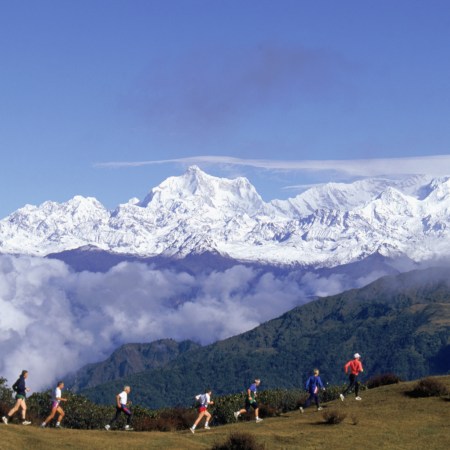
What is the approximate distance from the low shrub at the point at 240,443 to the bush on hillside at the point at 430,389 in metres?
21.7

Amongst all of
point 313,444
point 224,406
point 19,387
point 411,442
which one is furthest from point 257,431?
point 224,406

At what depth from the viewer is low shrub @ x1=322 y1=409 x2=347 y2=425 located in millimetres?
55531

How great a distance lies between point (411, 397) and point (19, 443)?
32007 mm

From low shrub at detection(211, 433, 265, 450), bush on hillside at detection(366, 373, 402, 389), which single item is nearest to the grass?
low shrub at detection(211, 433, 265, 450)

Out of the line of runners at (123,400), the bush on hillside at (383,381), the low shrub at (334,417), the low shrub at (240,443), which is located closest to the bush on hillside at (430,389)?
the line of runners at (123,400)

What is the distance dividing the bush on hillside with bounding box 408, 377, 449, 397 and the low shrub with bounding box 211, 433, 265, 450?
21.7 m

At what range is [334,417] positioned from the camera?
55.6 meters

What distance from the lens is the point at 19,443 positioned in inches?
1801

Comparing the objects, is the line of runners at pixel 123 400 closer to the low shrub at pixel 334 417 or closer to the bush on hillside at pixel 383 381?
the low shrub at pixel 334 417

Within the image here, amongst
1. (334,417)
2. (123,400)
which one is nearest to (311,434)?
(334,417)

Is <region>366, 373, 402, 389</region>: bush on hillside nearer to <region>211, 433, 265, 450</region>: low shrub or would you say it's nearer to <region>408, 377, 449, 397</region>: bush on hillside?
<region>408, 377, 449, 397</region>: bush on hillside

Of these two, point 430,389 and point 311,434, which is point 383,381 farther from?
point 311,434

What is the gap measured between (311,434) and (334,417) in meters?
4.14

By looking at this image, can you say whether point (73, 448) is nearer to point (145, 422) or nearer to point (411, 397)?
point (145, 422)
